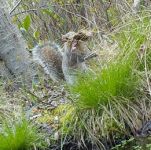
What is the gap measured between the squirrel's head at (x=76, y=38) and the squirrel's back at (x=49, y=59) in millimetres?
607

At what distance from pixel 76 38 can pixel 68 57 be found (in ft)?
0.79

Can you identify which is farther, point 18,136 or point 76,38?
point 76,38

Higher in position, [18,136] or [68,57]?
[68,57]

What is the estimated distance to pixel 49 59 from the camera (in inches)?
209

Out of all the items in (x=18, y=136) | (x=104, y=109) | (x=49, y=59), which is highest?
(x=49, y=59)

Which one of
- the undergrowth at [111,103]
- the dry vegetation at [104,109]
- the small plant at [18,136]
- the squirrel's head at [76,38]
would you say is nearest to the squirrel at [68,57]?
the squirrel's head at [76,38]

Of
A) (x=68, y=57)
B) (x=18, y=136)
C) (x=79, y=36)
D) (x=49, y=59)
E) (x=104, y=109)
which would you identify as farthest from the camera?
(x=49, y=59)

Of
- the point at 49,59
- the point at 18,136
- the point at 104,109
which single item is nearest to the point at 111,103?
the point at 104,109

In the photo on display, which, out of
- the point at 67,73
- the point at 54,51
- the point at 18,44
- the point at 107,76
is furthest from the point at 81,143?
the point at 18,44

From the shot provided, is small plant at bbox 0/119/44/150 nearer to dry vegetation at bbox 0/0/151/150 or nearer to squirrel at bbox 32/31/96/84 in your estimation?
dry vegetation at bbox 0/0/151/150

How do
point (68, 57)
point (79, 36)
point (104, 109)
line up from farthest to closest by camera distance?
point (68, 57)
point (79, 36)
point (104, 109)

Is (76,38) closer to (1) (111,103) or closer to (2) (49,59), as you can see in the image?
(2) (49,59)

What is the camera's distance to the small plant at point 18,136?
11.7ft

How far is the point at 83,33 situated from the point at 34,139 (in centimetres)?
130
